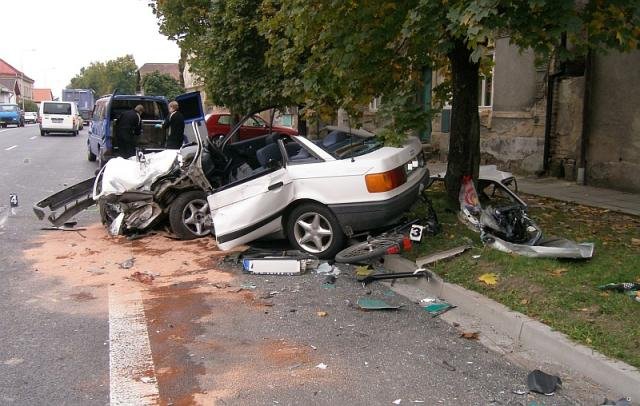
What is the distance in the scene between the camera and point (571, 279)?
5.46m

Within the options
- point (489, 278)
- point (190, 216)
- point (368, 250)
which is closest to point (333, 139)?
point (368, 250)

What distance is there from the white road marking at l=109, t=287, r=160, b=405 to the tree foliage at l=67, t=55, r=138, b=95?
8978 cm

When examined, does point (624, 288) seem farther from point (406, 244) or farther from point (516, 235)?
point (406, 244)

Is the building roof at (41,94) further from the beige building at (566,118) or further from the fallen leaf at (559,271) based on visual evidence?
the fallen leaf at (559,271)

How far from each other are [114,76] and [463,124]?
316 feet

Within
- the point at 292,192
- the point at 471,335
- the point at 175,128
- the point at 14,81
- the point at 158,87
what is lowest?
the point at 471,335

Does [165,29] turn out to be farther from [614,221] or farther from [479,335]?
[479,335]

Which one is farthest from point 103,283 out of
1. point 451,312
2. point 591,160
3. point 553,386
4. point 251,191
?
point 591,160

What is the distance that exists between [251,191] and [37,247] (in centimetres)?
313

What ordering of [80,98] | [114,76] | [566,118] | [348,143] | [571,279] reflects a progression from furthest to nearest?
[114,76], [80,98], [566,118], [348,143], [571,279]

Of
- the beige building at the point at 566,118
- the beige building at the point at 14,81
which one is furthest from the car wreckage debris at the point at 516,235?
the beige building at the point at 14,81

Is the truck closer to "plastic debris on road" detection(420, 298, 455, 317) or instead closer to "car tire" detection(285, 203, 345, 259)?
"car tire" detection(285, 203, 345, 259)

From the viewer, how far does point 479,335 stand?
488cm

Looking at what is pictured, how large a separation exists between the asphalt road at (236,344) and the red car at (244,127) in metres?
11.8
